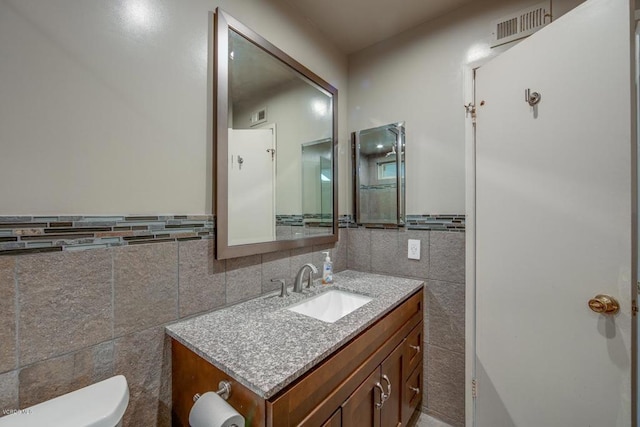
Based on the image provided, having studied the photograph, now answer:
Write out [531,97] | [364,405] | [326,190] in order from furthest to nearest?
1. [326,190]
2. [531,97]
3. [364,405]

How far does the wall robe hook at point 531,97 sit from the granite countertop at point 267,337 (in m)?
1.12

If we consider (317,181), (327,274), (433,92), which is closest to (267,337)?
(327,274)

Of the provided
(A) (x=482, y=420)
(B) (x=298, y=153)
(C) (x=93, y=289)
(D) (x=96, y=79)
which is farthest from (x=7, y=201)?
(A) (x=482, y=420)

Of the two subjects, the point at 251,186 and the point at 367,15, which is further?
→ the point at 367,15

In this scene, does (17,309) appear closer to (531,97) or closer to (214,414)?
(214,414)

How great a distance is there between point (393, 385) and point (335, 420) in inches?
21.2

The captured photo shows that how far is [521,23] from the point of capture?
1.39 meters

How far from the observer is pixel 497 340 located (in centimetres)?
137

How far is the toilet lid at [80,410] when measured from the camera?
2.09 ft

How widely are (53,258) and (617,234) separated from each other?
1.92 meters

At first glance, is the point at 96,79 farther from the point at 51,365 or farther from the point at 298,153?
Result: the point at 298,153

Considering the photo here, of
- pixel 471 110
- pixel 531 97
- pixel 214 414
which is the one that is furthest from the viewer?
pixel 471 110

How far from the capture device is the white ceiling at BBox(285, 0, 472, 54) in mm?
1535

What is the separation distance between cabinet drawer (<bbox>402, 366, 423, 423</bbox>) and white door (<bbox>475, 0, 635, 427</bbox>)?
31 centimetres
